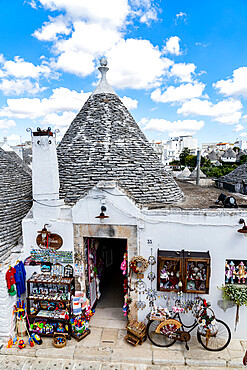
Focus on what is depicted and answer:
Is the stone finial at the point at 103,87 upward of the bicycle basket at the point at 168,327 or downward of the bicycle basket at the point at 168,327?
upward

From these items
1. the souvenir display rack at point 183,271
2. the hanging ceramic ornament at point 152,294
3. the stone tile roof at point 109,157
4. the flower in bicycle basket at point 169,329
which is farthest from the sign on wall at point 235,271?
the stone tile roof at point 109,157

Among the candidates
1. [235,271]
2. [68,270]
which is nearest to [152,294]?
[235,271]

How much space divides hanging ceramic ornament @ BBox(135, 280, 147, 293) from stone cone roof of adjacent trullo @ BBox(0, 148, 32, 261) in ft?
12.2

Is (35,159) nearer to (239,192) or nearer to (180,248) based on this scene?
(180,248)

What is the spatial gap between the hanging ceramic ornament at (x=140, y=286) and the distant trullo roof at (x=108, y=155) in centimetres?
220

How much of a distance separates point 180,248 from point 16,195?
5939mm

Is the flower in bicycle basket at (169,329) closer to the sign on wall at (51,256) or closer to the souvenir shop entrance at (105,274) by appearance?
the souvenir shop entrance at (105,274)

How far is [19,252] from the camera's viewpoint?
6.92 metres

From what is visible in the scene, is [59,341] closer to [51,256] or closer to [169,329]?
[51,256]

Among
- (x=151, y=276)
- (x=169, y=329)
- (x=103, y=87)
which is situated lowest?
(x=169, y=329)

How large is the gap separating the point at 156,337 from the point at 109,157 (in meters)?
5.45

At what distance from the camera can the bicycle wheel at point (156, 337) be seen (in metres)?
6.28

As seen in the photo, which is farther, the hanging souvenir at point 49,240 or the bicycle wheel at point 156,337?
the hanging souvenir at point 49,240

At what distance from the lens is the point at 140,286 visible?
21.4 ft
